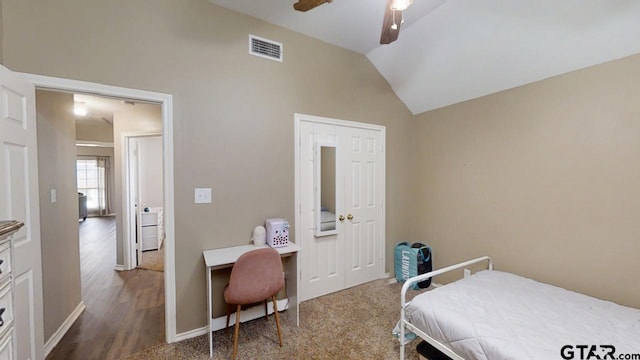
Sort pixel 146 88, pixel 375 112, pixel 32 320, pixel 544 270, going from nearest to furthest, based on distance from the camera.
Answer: pixel 32 320 → pixel 146 88 → pixel 544 270 → pixel 375 112

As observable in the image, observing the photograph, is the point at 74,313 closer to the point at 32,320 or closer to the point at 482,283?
the point at 32,320

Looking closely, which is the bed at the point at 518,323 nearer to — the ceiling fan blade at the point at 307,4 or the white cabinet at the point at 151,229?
the ceiling fan blade at the point at 307,4

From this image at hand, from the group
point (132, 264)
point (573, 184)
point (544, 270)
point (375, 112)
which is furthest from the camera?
point (132, 264)

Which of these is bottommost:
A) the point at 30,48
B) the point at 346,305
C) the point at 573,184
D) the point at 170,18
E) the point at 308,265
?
the point at 346,305

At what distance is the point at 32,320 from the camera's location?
1.57 meters

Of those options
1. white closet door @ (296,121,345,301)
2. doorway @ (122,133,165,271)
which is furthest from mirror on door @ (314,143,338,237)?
doorway @ (122,133,165,271)

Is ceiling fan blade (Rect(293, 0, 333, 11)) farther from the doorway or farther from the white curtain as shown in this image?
the white curtain

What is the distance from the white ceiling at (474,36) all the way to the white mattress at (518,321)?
193 centimetres

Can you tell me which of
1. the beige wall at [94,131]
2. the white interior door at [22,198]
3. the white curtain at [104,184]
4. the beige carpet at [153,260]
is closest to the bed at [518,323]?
the white interior door at [22,198]

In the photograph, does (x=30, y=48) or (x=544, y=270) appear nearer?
(x=30, y=48)

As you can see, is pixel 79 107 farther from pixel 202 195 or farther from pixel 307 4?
pixel 307 4

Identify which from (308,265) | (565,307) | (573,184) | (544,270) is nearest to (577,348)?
(565,307)

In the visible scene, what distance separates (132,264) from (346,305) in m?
3.28

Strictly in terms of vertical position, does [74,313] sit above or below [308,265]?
below
